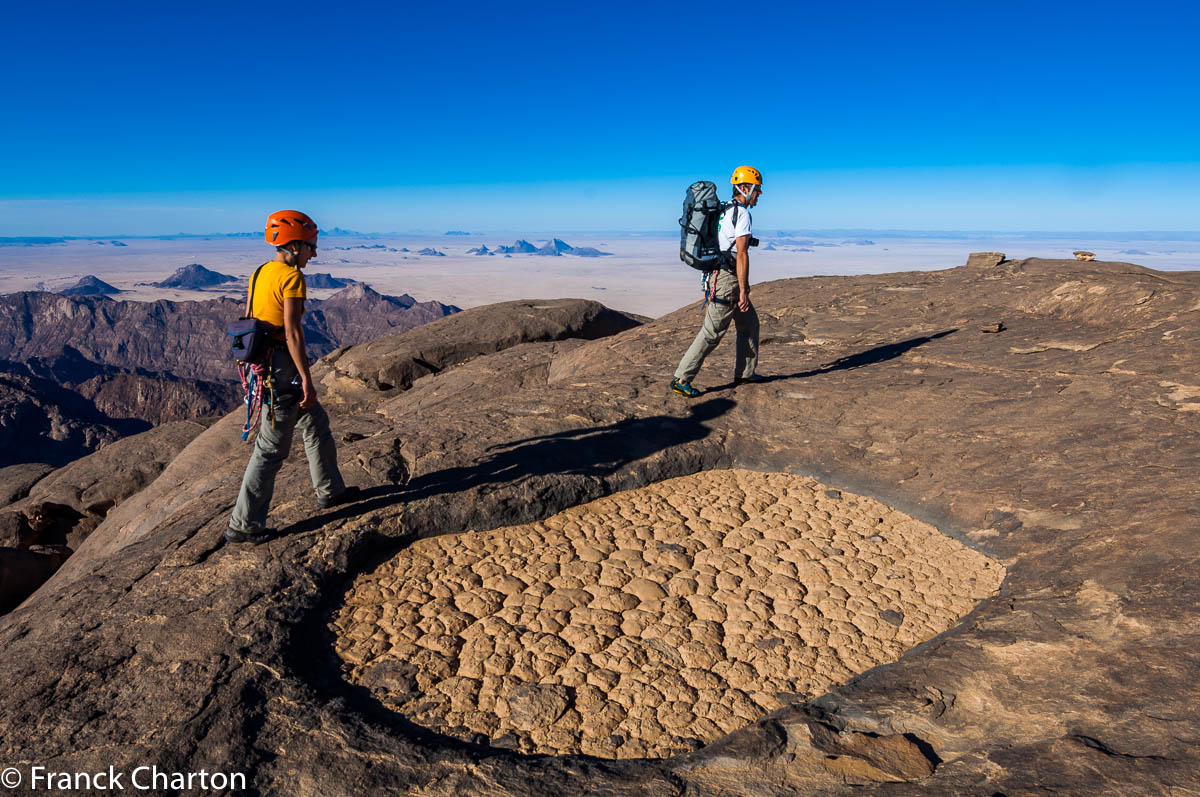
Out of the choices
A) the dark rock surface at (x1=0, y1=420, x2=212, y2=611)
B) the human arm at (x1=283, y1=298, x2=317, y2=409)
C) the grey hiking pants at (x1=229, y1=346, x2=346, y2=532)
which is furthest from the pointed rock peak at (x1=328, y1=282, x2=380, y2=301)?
the human arm at (x1=283, y1=298, x2=317, y2=409)

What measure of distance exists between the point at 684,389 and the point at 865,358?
9.77ft

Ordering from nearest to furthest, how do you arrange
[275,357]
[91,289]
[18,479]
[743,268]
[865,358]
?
[275,357], [743,268], [865,358], [18,479], [91,289]

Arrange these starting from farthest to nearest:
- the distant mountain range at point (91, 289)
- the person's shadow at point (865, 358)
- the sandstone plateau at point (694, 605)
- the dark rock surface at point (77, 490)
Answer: the distant mountain range at point (91, 289) → the dark rock surface at point (77, 490) → the person's shadow at point (865, 358) → the sandstone plateau at point (694, 605)

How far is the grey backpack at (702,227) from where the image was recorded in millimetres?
7484

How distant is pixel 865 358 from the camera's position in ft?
31.7

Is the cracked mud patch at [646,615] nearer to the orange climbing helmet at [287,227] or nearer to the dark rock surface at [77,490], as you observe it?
the orange climbing helmet at [287,227]

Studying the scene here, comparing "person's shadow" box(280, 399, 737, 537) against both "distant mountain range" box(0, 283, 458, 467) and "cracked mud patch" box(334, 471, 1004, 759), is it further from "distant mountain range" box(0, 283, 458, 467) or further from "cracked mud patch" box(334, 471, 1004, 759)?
"distant mountain range" box(0, 283, 458, 467)

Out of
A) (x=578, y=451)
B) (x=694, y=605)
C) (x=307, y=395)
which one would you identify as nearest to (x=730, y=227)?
(x=578, y=451)

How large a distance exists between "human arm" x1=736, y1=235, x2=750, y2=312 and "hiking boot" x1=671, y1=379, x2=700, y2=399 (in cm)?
109

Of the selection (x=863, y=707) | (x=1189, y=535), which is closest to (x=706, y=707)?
(x=863, y=707)

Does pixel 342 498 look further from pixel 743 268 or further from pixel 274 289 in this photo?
pixel 743 268

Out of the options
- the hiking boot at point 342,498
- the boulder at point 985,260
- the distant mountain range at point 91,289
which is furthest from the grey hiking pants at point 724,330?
the distant mountain range at point 91,289

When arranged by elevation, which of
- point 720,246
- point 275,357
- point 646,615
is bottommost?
point 646,615

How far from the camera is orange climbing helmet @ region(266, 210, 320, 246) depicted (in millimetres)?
5098
